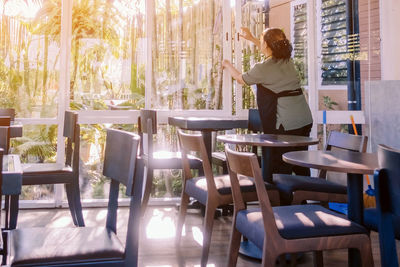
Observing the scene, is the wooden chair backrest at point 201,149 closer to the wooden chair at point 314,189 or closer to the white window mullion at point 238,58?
the wooden chair at point 314,189

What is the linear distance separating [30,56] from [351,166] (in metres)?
3.73

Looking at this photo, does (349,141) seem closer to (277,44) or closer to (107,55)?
(277,44)

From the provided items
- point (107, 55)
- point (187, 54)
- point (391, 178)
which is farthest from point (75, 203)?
point (391, 178)

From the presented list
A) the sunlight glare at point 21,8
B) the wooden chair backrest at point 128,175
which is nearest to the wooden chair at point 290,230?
the wooden chair backrest at point 128,175

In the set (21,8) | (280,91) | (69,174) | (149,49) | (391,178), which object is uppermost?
(21,8)

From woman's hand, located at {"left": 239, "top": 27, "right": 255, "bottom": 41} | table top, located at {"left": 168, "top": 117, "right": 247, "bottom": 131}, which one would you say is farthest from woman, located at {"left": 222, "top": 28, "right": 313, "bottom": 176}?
woman's hand, located at {"left": 239, "top": 27, "right": 255, "bottom": 41}

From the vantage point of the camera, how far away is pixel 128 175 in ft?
4.57

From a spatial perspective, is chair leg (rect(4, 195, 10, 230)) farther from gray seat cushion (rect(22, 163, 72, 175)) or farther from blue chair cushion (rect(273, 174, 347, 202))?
blue chair cushion (rect(273, 174, 347, 202))

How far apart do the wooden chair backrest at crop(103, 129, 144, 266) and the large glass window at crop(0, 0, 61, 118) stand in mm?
2970

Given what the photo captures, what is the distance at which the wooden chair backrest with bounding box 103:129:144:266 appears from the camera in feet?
4.34

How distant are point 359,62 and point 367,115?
27.1 inches

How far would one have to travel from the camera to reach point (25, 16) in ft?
14.2

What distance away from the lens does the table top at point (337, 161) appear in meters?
1.68

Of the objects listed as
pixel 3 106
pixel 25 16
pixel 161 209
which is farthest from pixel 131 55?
pixel 161 209
